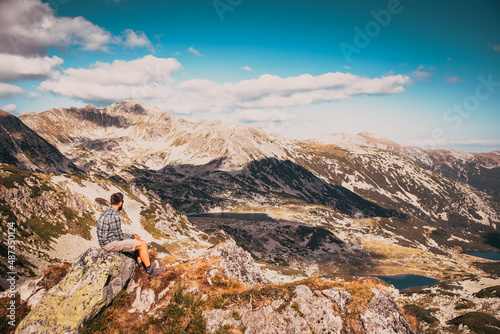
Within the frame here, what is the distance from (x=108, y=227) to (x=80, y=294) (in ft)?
11.4

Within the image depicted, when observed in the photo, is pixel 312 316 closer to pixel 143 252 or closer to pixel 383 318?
pixel 383 318

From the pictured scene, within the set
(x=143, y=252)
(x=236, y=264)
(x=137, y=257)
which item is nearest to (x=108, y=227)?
(x=143, y=252)

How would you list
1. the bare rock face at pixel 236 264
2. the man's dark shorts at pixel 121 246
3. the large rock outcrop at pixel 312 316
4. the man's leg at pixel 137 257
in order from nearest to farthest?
the large rock outcrop at pixel 312 316, the man's dark shorts at pixel 121 246, the man's leg at pixel 137 257, the bare rock face at pixel 236 264

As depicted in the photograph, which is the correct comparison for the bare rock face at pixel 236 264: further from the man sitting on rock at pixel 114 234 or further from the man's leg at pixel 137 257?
the man sitting on rock at pixel 114 234

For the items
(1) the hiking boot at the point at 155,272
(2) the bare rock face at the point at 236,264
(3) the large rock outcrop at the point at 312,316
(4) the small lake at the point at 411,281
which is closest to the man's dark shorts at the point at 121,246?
(1) the hiking boot at the point at 155,272

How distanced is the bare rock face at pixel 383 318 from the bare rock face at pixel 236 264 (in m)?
8.44

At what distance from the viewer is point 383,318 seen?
12.6 m

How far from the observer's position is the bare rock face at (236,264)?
706 inches

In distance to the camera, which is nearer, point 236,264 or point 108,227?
point 108,227

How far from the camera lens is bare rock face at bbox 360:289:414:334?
12.4 m

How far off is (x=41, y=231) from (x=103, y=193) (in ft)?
178

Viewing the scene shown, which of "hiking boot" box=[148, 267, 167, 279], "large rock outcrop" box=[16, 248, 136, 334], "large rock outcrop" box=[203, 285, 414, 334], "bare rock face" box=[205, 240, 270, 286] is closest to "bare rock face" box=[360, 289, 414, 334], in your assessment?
"large rock outcrop" box=[203, 285, 414, 334]

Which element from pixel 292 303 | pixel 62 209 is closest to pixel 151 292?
pixel 292 303

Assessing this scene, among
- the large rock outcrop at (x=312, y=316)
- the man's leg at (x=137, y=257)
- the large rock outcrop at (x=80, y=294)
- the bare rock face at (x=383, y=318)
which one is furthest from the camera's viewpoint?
the man's leg at (x=137, y=257)
